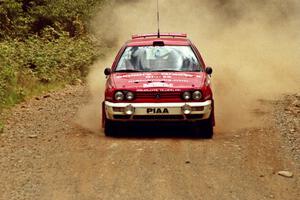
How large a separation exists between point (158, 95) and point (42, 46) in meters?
9.84

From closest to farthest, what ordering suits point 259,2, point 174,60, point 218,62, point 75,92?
point 174,60 < point 75,92 < point 218,62 < point 259,2

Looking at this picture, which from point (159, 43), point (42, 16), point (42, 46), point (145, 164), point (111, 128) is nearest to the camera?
point (145, 164)

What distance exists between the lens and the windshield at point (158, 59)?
33.0 ft

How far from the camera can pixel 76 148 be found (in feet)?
29.2

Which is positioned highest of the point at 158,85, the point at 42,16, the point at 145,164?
the point at 42,16

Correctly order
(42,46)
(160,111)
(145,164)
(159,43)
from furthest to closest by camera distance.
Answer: (42,46), (159,43), (160,111), (145,164)

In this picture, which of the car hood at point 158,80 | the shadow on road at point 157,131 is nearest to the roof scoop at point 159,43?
the car hood at point 158,80

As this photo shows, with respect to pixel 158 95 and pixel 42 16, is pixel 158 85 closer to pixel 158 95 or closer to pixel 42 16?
pixel 158 95

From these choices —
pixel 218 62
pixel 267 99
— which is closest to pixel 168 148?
pixel 267 99

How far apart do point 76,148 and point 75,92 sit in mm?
6877

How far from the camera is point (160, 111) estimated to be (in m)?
9.01

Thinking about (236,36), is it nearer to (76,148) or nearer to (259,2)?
(259,2)

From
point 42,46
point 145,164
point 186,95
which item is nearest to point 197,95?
point 186,95

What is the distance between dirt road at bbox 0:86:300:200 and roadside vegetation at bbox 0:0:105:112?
11.4 ft
